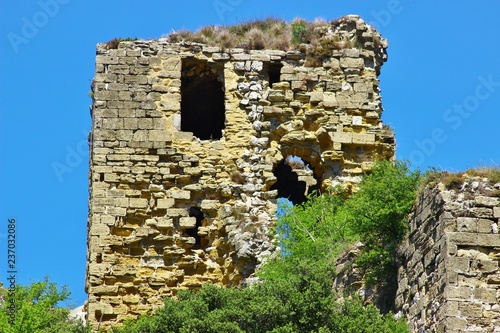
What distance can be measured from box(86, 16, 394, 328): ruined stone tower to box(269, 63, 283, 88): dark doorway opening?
20mm

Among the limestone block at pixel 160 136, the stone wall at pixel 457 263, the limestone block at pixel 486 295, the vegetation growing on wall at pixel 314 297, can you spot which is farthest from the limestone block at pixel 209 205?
A: the limestone block at pixel 486 295

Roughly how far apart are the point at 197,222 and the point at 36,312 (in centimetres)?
612

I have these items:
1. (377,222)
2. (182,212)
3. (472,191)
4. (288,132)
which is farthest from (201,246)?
(472,191)

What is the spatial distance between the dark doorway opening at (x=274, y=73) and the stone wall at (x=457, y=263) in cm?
946

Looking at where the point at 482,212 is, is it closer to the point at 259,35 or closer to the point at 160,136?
the point at 160,136

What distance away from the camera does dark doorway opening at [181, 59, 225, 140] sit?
34.9m

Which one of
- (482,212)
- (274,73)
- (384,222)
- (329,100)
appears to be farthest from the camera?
(274,73)

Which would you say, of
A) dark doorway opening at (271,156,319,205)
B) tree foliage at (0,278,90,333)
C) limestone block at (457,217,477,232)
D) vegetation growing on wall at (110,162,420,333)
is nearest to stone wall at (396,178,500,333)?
limestone block at (457,217,477,232)

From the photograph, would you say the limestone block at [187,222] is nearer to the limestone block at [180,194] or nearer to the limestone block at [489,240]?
the limestone block at [180,194]

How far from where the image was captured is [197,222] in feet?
115

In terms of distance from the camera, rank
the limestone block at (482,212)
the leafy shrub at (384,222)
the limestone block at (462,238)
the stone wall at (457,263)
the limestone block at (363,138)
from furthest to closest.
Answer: the limestone block at (363,138) < the leafy shrub at (384,222) < the limestone block at (482,212) < the limestone block at (462,238) < the stone wall at (457,263)

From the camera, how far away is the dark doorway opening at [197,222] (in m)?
33.6

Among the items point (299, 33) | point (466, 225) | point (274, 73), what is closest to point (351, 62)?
point (299, 33)

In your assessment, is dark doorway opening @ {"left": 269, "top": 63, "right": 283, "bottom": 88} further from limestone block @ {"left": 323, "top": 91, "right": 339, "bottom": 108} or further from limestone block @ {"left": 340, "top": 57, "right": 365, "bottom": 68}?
limestone block @ {"left": 340, "top": 57, "right": 365, "bottom": 68}
